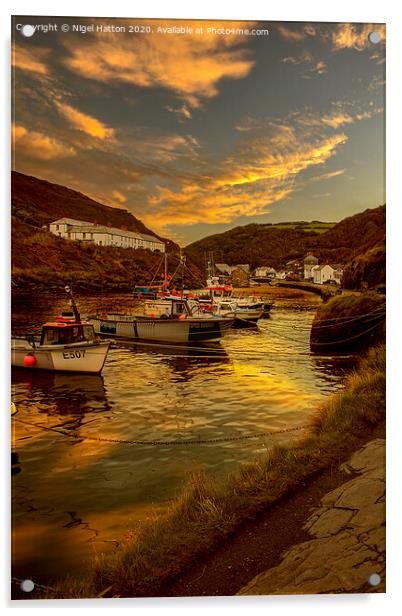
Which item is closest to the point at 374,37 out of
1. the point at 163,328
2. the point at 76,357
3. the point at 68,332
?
the point at 163,328

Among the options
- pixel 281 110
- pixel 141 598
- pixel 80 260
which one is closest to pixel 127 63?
pixel 281 110

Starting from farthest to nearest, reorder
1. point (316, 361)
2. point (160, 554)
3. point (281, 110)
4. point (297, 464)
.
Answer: point (316, 361) < point (281, 110) < point (297, 464) < point (160, 554)

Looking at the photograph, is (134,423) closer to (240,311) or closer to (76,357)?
(76,357)

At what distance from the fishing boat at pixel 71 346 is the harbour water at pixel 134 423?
0.10 meters

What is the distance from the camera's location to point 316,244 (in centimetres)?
416

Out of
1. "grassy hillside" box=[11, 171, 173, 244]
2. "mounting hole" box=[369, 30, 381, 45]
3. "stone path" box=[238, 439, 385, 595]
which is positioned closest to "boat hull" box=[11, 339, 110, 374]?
"grassy hillside" box=[11, 171, 173, 244]

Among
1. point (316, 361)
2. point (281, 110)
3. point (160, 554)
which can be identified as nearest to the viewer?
point (160, 554)

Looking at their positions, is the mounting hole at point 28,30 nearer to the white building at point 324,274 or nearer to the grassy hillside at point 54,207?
the grassy hillside at point 54,207

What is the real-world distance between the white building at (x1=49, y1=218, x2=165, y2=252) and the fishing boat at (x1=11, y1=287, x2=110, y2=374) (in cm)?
48

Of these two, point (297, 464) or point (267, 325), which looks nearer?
point (297, 464)

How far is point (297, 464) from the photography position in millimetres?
3633

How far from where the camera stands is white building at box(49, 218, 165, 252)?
402cm
